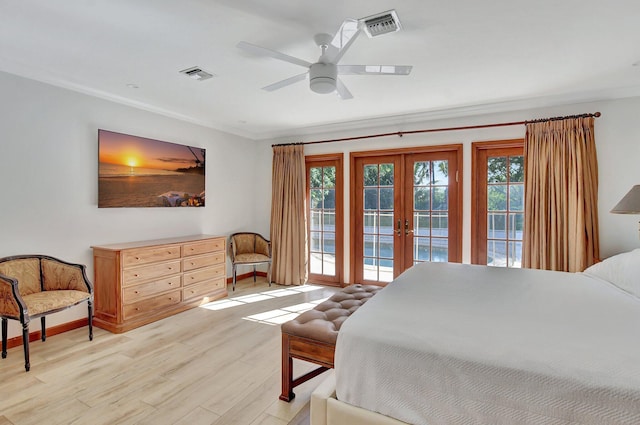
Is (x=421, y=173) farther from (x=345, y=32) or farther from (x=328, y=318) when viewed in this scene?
(x=328, y=318)

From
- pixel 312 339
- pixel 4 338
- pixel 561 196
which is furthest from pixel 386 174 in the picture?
pixel 4 338

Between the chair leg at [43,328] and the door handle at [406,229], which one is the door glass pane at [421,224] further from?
the chair leg at [43,328]

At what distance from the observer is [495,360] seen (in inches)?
49.9

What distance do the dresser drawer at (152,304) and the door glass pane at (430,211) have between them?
3.29 m

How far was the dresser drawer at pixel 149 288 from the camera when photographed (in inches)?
134

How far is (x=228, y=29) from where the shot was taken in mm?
2271

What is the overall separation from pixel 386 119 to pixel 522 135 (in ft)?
5.72

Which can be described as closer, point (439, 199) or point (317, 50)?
point (317, 50)

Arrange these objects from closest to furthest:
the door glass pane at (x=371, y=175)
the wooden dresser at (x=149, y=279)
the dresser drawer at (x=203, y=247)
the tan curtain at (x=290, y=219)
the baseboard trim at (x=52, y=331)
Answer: the baseboard trim at (x=52, y=331), the wooden dresser at (x=149, y=279), the dresser drawer at (x=203, y=247), the door glass pane at (x=371, y=175), the tan curtain at (x=290, y=219)

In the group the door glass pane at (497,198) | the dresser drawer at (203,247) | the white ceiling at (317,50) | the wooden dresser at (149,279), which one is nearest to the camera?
the white ceiling at (317,50)

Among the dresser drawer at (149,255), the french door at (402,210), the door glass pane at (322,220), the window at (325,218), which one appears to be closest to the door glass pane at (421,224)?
the french door at (402,210)

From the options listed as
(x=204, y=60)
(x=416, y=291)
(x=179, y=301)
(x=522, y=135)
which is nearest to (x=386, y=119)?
(x=522, y=135)

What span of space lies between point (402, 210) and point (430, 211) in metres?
0.40

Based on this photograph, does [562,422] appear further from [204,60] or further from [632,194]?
[204,60]
